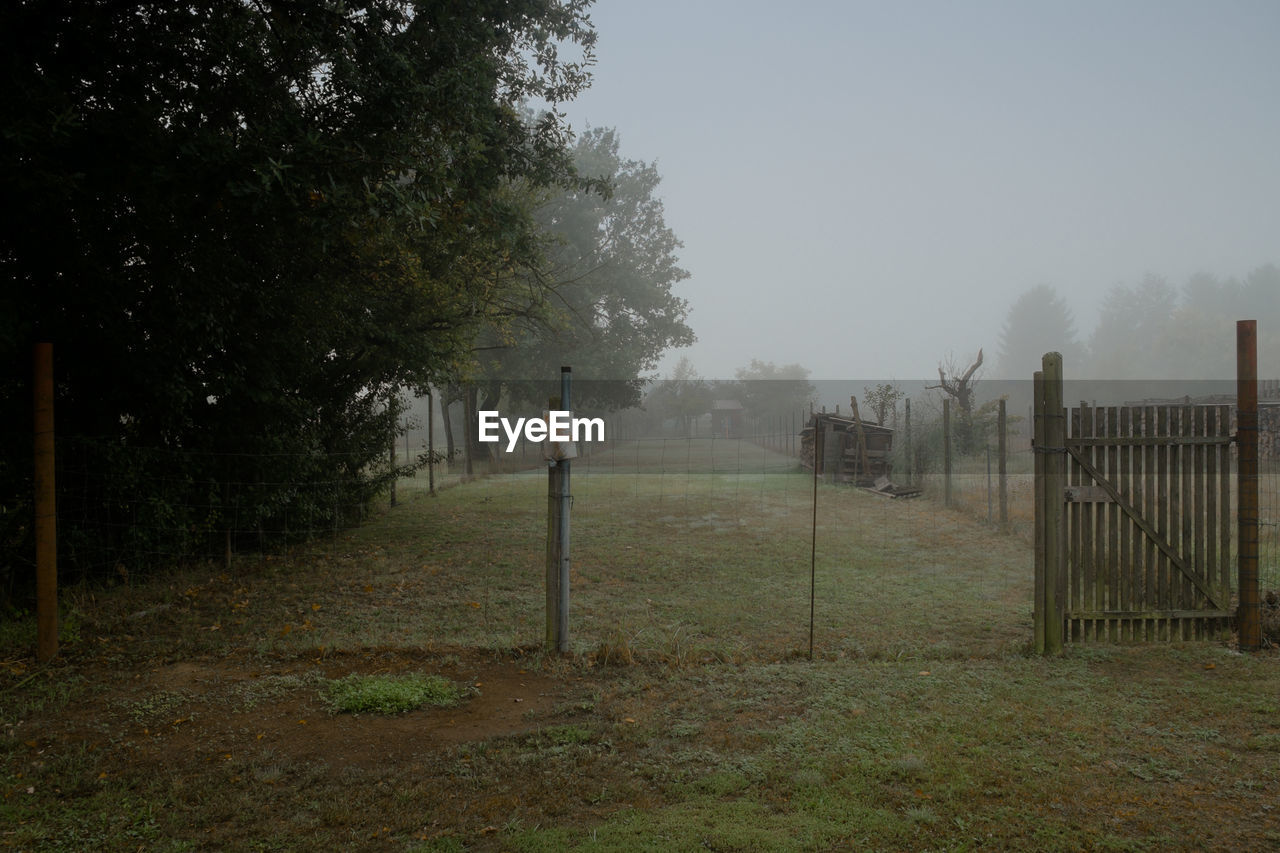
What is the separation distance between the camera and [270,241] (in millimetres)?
7691

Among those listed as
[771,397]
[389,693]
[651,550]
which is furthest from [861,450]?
[771,397]

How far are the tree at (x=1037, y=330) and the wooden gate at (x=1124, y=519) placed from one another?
113 metres

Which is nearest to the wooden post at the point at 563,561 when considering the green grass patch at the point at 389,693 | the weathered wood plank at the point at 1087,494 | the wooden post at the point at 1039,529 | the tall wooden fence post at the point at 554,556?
the tall wooden fence post at the point at 554,556

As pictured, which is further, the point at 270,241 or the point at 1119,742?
the point at 270,241

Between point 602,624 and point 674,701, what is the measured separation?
2.07 m

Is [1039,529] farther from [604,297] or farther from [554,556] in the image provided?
[604,297]

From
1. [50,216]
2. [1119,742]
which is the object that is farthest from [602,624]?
[50,216]

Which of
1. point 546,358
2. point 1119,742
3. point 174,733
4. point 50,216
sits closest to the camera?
point 1119,742

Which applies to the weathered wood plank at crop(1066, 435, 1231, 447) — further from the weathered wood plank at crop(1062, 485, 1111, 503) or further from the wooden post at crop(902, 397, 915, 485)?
the wooden post at crop(902, 397, 915, 485)

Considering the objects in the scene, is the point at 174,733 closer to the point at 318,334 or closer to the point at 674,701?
the point at 674,701

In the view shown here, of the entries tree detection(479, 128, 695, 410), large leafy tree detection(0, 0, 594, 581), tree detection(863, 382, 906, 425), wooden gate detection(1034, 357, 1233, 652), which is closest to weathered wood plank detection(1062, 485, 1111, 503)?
wooden gate detection(1034, 357, 1233, 652)

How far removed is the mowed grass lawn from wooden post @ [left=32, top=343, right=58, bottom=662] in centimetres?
21

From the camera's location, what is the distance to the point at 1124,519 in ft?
17.5

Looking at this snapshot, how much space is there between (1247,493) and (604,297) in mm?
27114
